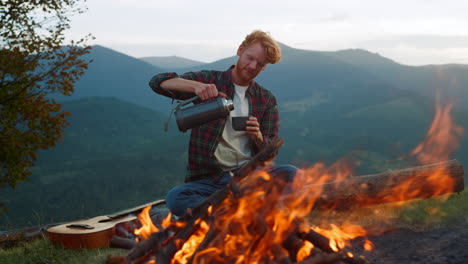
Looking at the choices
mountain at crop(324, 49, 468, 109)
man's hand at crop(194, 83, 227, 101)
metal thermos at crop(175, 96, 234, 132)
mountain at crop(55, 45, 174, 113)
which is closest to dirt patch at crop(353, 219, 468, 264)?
metal thermos at crop(175, 96, 234, 132)

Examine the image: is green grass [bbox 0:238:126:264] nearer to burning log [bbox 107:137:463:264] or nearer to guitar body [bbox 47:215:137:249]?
guitar body [bbox 47:215:137:249]

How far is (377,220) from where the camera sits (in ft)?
15.9

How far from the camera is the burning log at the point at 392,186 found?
537 cm

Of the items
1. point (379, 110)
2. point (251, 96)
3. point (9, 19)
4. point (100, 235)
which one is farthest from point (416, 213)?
point (379, 110)

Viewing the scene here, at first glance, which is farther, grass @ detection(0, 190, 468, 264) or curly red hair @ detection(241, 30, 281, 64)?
grass @ detection(0, 190, 468, 264)

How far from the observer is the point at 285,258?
2.13 m

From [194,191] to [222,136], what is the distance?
0.55 meters

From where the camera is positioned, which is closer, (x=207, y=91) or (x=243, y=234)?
(x=243, y=234)

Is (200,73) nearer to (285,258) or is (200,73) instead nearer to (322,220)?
(285,258)

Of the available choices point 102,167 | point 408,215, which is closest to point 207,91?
point 408,215

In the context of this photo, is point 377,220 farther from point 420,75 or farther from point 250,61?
point 420,75

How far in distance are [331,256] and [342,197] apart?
3328 mm

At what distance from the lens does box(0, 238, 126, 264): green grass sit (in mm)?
3952

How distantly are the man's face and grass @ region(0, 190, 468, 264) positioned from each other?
2.27 metres
